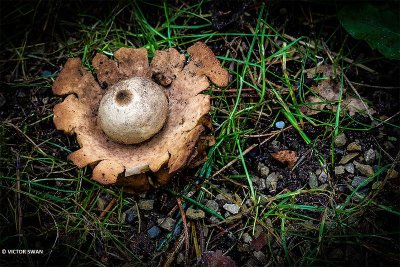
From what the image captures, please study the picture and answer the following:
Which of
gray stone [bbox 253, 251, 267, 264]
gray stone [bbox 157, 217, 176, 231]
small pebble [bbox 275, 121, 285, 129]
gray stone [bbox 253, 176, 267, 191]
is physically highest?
small pebble [bbox 275, 121, 285, 129]

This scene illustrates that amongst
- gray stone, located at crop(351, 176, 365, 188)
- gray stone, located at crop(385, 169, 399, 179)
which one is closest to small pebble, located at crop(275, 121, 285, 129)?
gray stone, located at crop(351, 176, 365, 188)

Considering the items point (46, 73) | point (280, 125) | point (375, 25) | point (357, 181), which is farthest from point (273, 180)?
point (46, 73)

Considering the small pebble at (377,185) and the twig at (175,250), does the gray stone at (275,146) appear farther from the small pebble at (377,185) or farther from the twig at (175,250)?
the twig at (175,250)

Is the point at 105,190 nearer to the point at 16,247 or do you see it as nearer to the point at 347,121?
the point at 16,247

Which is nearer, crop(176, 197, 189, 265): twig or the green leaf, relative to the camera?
crop(176, 197, 189, 265): twig

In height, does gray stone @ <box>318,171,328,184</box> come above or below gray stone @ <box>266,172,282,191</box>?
above

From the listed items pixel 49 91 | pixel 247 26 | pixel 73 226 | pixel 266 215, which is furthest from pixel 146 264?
pixel 247 26

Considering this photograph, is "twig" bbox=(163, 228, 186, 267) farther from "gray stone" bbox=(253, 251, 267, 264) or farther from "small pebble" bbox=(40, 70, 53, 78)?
"small pebble" bbox=(40, 70, 53, 78)

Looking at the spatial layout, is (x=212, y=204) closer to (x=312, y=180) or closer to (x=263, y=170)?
(x=263, y=170)
